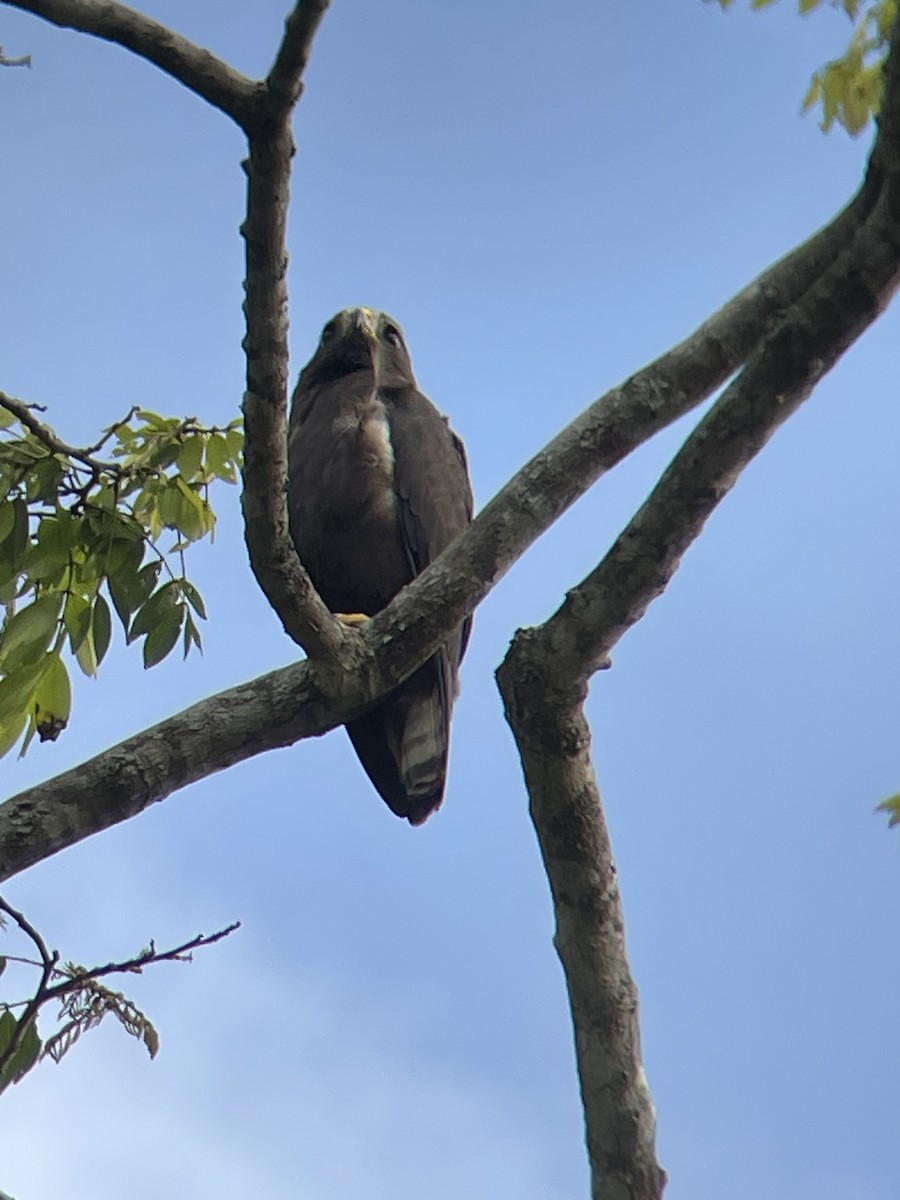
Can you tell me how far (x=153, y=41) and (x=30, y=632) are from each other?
1285 millimetres

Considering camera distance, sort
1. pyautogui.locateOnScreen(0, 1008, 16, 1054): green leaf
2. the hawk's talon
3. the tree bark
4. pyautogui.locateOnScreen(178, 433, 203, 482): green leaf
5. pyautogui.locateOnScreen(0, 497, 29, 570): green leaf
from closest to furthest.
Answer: the tree bark → pyautogui.locateOnScreen(0, 1008, 16, 1054): green leaf → pyautogui.locateOnScreen(0, 497, 29, 570): green leaf → pyautogui.locateOnScreen(178, 433, 203, 482): green leaf → the hawk's talon

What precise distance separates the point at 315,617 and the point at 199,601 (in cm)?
42

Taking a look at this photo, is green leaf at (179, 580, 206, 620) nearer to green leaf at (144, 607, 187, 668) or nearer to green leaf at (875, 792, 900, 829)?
green leaf at (144, 607, 187, 668)

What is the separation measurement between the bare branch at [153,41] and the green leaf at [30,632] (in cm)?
121

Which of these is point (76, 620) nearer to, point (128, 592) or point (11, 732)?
point (128, 592)

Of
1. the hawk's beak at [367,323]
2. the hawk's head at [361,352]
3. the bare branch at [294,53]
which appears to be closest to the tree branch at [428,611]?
the bare branch at [294,53]

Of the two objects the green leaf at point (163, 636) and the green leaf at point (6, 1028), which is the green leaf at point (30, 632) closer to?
the green leaf at point (163, 636)

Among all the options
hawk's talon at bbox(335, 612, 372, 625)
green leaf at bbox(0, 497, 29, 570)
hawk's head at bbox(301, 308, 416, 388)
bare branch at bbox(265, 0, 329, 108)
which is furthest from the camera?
hawk's head at bbox(301, 308, 416, 388)

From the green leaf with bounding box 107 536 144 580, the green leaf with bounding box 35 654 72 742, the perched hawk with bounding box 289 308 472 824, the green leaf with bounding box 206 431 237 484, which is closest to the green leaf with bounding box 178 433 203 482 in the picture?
the green leaf with bounding box 206 431 237 484

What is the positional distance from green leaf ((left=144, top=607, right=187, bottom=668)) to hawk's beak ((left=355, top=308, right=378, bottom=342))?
2257mm

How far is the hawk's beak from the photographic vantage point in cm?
528

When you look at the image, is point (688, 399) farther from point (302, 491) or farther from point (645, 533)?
point (302, 491)

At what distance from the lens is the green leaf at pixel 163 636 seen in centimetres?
327

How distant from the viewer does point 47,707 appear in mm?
3201
